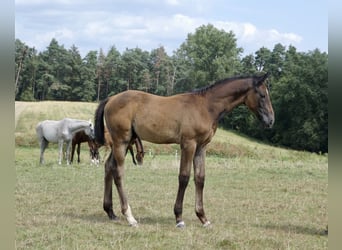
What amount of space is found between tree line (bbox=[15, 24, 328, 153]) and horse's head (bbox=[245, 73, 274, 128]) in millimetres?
46790

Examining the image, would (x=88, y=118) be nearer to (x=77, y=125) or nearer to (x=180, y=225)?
(x=77, y=125)

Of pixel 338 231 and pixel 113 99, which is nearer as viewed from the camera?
pixel 338 231

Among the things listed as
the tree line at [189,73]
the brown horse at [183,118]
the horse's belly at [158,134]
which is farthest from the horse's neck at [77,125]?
the tree line at [189,73]

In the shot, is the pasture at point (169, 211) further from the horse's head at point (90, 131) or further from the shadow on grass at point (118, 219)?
the horse's head at point (90, 131)

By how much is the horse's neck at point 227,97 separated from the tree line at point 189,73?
4681 centimetres

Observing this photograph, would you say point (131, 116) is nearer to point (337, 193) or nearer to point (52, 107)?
point (337, 193)

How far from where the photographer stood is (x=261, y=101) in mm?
7094

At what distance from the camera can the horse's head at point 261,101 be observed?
7.05m

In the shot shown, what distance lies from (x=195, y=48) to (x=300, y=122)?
28.3 meters

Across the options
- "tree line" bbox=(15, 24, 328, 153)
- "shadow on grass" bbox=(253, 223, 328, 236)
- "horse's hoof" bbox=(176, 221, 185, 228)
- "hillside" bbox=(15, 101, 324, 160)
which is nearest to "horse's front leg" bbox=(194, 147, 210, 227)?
"horse's hoof" bbox=(176, 221, 185, 228)

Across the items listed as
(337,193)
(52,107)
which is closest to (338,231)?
(337,193)

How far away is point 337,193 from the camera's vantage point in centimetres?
244

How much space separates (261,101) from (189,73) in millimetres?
64172

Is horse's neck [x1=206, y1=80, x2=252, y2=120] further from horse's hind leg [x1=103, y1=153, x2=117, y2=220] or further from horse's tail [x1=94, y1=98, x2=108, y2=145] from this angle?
horse's hind leg [x1=103, y1=153, x2=117, y2=220]
